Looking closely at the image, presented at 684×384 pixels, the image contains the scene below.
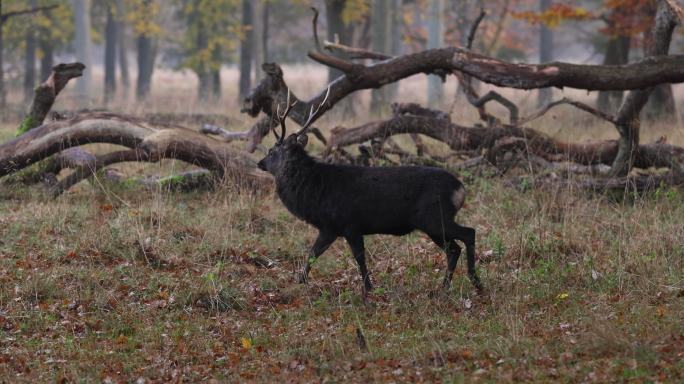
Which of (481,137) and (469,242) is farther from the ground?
(481,137)

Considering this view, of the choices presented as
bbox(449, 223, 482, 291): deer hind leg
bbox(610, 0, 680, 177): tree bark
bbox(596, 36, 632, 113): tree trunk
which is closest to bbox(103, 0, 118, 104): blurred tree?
bbox(596, 36, 632, 113): tree trunk

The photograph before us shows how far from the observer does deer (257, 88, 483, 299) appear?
8.22 m

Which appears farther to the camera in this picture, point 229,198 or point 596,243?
point 229,198

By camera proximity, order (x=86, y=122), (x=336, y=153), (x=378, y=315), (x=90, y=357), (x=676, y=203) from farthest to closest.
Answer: (x=336, y=153), (x=86, y=122), (x=676, y=203), (x=378, y=315), (x=90, y=357)

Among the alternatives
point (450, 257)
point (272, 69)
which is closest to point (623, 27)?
point (272, 69)

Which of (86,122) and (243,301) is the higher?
(86,122)

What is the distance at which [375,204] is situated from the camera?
8.34 meters

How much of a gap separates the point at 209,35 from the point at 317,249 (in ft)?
93.6

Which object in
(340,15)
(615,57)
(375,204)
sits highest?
(340,15)

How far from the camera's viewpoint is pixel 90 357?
712 cm

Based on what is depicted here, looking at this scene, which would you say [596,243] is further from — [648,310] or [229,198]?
[229,198]

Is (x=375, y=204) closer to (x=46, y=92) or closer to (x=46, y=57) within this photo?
A: (x=46, y=92)

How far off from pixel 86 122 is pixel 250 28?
835 inches

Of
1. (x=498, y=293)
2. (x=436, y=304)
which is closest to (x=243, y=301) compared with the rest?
(x=436, y=304)
